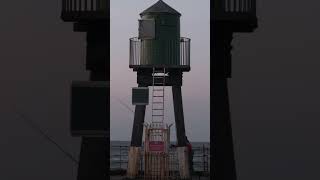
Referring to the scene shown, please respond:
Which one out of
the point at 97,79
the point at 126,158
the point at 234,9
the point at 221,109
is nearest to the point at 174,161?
the point at 126,158

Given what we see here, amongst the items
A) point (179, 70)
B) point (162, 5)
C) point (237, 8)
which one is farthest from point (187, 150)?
point (237, 8)

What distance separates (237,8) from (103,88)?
2284mm

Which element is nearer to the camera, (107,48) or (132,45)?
(107,48)

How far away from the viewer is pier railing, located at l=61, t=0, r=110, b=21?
864cm

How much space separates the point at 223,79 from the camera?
9.01 metres

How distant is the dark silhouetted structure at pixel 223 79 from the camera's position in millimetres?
8805

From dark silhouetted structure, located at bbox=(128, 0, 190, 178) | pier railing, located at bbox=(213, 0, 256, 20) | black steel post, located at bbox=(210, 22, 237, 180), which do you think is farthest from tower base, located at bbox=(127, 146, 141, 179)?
pier railing, located at bbox=(213, 0, 256, 20)

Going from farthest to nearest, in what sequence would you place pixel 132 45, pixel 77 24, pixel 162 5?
pixel 162 5 < pixel 132 45 < pixel 77 24

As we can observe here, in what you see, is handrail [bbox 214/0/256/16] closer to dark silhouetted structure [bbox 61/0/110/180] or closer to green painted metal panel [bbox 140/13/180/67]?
dark silhouetted structure [bbox 61/0/110/180]

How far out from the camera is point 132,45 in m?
12.3

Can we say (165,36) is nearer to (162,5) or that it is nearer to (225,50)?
(162,5)

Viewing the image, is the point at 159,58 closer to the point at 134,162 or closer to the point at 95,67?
the point at 134,162

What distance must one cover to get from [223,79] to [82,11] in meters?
2.30

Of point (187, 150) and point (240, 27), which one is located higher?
point (240, 27)
